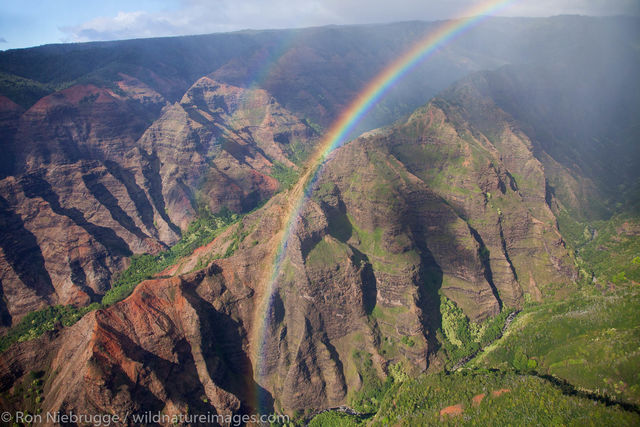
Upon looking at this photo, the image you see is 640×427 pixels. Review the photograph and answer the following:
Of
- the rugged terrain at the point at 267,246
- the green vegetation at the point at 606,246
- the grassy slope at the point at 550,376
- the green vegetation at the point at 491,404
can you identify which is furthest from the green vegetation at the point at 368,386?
the green vegetation at the point at 606,246

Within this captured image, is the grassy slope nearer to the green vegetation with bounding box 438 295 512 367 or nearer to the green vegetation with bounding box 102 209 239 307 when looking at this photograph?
the green vegetation with bounding box 438 295 512 367

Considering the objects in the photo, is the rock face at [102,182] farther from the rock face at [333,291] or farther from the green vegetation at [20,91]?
the rock face at [333,291]

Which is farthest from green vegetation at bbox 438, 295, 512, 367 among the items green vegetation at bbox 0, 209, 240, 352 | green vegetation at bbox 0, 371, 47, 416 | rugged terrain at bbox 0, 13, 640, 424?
green vegetation at bbox 0, 371, 47, 416

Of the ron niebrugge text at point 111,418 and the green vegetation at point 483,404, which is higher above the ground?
the ron niebrugge text at point 111,418

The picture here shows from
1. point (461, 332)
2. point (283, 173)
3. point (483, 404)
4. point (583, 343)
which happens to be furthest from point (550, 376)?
point (283, 173)

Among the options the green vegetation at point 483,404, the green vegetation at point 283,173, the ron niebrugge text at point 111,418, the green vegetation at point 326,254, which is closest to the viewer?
the ron niebrugge text at point 111,418

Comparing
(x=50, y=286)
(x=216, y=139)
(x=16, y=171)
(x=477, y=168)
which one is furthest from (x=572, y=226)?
(x=16, y=171)

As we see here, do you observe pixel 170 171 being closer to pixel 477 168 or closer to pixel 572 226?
pixel 477 168
